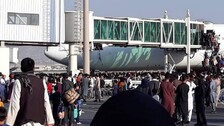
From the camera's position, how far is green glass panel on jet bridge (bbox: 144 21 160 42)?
5241 cm

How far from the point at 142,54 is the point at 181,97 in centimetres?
4592

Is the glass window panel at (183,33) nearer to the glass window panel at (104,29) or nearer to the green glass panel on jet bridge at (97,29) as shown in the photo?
the glass window panel at (104,29)

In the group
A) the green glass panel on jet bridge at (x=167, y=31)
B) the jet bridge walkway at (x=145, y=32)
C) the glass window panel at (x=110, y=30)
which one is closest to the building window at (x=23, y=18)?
the jet bridge walkway at (x=145, y=32)

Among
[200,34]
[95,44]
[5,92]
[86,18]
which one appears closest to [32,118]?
[5,92]

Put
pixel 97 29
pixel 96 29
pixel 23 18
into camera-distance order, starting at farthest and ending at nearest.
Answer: pixel 97 29 < pixel 96 29 < pixel 23 18

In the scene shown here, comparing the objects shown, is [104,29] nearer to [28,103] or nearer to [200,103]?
[200,103]

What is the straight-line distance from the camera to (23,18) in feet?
137

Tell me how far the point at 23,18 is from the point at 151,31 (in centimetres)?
1427

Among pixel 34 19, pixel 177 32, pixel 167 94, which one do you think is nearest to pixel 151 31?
pixel 177 32

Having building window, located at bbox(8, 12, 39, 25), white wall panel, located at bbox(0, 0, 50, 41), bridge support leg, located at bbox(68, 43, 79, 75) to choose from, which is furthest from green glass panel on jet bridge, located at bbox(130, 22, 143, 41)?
building window, located at bbox(8, 12, 39, 25)

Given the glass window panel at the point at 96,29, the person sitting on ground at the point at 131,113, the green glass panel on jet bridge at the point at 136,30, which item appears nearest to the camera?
the person sitting on ground at the point at 131,113

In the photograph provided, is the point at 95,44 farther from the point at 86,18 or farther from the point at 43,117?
the point at 43,117

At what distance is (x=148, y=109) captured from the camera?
5.95 feet

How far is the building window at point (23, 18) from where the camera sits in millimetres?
41250
